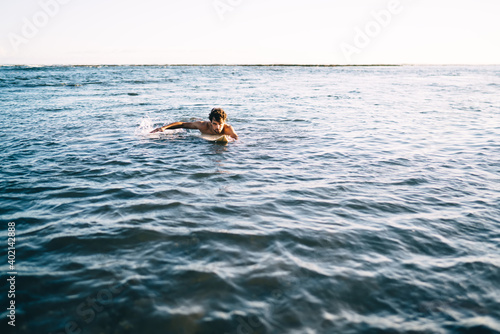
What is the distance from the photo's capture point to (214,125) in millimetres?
10078

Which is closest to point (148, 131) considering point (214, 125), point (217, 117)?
point (214, 125)

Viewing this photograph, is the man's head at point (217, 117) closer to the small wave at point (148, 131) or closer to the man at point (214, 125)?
the man at point (214, 125)

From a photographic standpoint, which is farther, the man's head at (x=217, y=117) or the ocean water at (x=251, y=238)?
the man's head at (x=217, y=117)

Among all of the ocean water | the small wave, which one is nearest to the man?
the small wave

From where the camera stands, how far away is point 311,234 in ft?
15.0

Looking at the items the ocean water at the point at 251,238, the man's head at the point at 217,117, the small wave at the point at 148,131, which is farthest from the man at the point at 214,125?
the ocean water at the point at 251,238

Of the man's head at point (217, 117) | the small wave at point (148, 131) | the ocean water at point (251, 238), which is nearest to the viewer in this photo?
the ocean water at point (251, 238)

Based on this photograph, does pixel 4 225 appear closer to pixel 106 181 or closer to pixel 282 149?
pixel 106 181

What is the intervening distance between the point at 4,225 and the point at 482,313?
643 cm

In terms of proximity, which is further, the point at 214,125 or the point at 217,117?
the point at 214,125

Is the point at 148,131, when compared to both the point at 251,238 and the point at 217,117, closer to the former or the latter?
the point at 217,117

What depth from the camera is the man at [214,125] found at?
9.76 metres

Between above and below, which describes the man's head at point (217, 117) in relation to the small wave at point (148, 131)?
above

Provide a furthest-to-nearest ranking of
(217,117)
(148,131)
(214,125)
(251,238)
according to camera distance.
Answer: (148,131)
(214,125)
(217,117)
(251,238)
